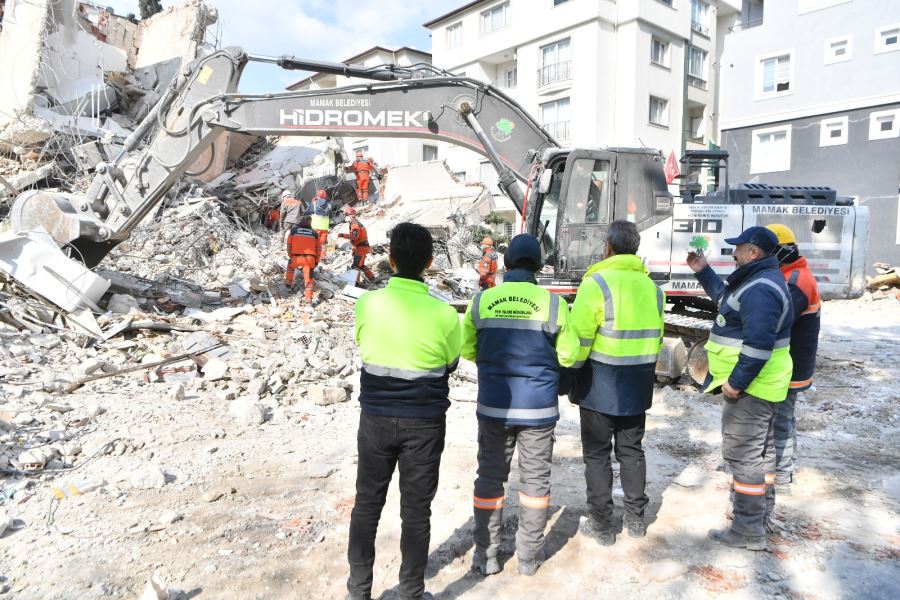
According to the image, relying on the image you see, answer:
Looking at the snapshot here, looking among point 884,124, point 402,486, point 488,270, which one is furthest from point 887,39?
point 402,486

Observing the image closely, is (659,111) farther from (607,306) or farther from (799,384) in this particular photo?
(607,306)

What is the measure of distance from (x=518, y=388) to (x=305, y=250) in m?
6.38

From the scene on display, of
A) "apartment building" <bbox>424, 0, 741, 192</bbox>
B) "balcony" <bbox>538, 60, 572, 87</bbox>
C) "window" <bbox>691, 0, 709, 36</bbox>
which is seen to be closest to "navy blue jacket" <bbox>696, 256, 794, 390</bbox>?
"apartment building" <bbox>424, 0, 741, 192</bbox>

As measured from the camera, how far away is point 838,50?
17766mm

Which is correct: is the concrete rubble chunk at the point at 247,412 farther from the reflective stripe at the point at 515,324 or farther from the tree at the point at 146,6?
the tree at the point at 146,6

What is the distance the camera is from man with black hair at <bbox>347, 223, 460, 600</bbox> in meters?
2.54

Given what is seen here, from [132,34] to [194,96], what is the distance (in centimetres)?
1461

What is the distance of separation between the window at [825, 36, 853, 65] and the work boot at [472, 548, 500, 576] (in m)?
20.2

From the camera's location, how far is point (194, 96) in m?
7.01

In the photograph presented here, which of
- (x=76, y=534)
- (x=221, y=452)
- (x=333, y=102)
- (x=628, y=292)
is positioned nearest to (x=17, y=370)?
(x=221, y=452)

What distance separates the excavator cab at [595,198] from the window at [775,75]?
51.4 ft

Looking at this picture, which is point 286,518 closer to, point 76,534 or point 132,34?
point 76,534

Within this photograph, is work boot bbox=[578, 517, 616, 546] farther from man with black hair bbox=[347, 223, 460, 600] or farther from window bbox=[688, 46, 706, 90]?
window bbox=[688, 46, 706, 90]

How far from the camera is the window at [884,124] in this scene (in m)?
16.6
